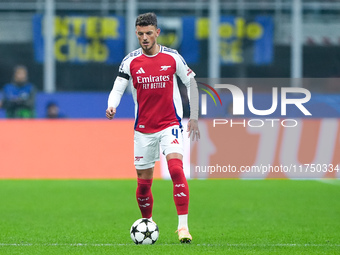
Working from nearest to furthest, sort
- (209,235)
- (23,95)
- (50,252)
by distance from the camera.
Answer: (50,252), (209,235), (23,95)

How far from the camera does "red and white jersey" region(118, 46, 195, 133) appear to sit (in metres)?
7.36

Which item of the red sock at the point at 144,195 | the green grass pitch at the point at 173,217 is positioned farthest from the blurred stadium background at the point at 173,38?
the red sock at the point at 144,195

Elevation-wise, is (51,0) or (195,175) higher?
(51,0)

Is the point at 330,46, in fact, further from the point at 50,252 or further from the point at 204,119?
the point at 50,252

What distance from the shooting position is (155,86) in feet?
24.1

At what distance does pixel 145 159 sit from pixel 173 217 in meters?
2.55

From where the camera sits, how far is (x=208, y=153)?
14.5 meters

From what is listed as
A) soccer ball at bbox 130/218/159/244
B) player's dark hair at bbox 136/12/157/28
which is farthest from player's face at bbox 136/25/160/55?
soccer ball at bbox 130/218/159/244

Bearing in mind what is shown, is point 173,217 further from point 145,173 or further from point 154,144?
point 154,144

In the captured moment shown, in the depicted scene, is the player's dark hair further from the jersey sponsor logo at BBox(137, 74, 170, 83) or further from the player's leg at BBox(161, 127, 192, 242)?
the player's leg at BBox(161, 127, 192, 242)

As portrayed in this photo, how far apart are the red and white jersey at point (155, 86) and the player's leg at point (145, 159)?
3.4 inches

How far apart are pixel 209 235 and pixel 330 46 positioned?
54.6 feet

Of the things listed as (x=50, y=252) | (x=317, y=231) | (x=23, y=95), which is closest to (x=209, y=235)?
(x=317, y=231)

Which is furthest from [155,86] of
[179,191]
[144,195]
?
[144,195]
